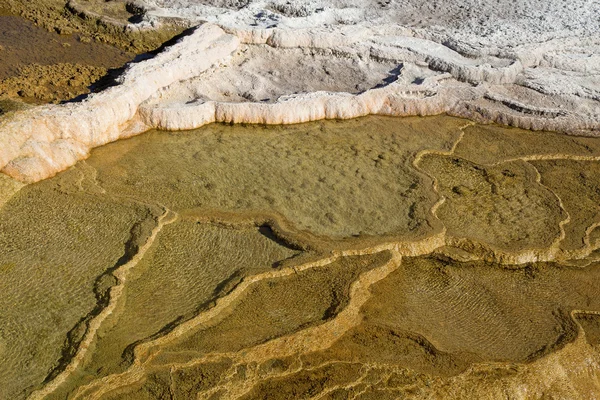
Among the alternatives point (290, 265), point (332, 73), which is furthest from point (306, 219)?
point (332, 73)

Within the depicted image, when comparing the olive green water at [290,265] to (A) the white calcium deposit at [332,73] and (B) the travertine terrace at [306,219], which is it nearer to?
(B) the travertine terrace at [306,219]

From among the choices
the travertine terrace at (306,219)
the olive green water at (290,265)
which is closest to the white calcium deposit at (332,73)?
the travertine terrace at (306,219)

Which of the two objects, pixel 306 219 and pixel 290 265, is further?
pixel 306 219

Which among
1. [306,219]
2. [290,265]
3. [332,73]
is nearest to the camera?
[290,265]

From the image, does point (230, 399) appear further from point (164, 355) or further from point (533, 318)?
point (533, 318)

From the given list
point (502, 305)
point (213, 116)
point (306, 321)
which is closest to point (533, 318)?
point (502, 305)

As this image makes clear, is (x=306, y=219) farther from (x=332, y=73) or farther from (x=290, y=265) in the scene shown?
(x=332, y=73)

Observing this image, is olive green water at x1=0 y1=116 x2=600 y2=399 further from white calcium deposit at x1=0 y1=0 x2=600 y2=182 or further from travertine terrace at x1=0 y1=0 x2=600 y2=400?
white calcium deposit at x1=0 y1=0 x2=600 y2=182
